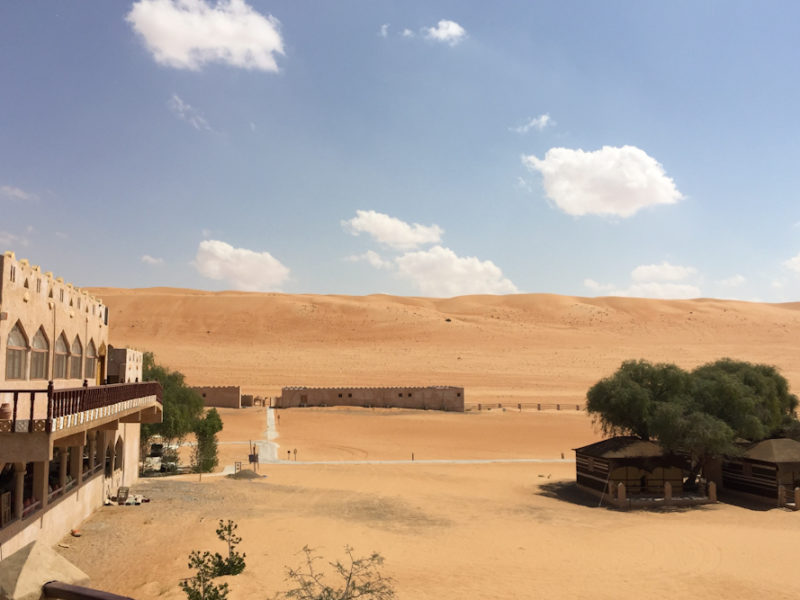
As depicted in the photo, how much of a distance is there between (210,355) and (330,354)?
18.2 metres

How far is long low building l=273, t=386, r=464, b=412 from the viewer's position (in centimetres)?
6238

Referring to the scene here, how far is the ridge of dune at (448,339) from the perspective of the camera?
271ft

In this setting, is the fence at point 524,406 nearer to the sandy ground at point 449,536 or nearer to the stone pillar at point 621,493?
the sandy ground at point 449,536

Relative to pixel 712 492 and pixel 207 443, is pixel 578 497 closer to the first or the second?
pixel 712 492

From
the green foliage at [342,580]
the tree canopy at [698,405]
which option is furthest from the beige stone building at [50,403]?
the tree canopy at [698,405]

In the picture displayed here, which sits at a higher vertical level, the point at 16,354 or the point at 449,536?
the point at 16,354

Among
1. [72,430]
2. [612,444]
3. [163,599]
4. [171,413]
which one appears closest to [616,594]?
[163,599]

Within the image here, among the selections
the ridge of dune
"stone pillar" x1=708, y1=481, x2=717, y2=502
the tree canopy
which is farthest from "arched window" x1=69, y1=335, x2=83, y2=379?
the ridge of dune

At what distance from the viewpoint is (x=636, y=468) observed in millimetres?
28031

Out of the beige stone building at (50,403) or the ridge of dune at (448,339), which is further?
the ridge of dune at (448,339)

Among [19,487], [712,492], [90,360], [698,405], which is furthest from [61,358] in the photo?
[712,492]

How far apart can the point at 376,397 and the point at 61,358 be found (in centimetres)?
4689

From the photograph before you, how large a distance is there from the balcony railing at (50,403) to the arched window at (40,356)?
1.42m

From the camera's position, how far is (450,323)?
122 meters
